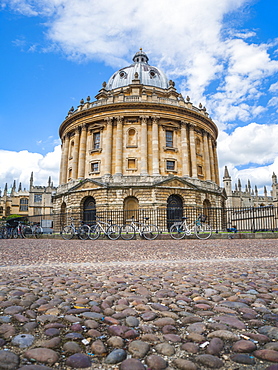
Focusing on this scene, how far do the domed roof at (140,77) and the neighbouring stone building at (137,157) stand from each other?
16.4ft

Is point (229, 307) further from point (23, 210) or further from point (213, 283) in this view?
point (23, 210)

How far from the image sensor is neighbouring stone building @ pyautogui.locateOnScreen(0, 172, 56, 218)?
65.9m

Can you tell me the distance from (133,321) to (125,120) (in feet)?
91.2

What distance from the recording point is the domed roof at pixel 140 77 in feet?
118

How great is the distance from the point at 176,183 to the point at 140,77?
18465mm

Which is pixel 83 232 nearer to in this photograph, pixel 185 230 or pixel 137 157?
pixel 185 230

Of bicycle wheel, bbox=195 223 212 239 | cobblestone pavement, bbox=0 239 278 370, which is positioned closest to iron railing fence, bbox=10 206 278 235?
bicycle wheel, bbox=195 223 212 239

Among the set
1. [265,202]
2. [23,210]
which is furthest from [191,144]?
[23,210]

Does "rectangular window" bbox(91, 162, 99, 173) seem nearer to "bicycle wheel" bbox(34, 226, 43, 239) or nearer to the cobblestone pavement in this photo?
"bicycle wheel" bbox(34, 226, 43, 239)

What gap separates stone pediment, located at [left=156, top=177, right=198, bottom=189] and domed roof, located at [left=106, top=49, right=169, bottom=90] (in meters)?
16.7

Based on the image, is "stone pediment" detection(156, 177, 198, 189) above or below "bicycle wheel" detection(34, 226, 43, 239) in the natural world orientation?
above

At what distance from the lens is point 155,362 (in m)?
1.24

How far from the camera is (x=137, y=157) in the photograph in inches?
1076

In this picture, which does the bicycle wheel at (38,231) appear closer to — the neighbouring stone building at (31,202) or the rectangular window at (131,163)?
the rectangular window at (131,163)
